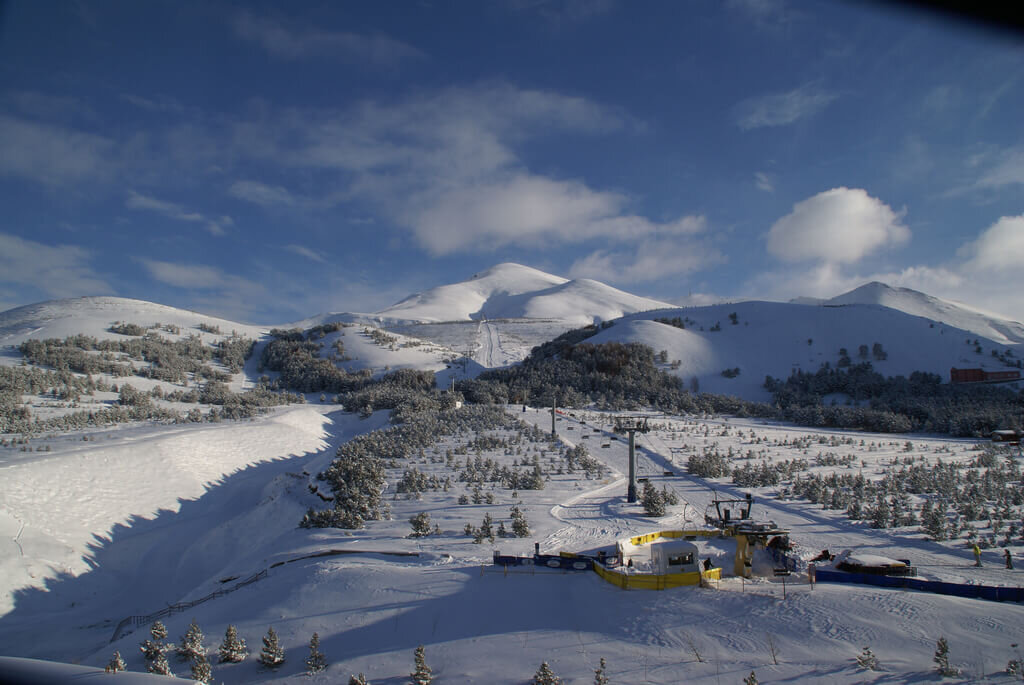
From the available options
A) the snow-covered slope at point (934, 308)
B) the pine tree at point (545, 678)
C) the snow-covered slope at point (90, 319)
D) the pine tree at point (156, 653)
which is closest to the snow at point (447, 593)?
the pine tree at point (156, 653)

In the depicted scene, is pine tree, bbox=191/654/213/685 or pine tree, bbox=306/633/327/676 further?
pine tree, bbox=306/633/327/676

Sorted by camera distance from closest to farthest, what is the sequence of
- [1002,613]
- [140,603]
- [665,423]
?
[1002,613]
[140,603]
[665,423]

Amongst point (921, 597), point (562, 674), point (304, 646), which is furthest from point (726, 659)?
point (304, 646)

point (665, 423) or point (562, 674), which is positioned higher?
point (665, 423)

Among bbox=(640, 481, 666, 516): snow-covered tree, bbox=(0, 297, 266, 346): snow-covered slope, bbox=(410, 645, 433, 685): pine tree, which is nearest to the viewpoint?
bbox=(410, 645, 433, 685): pine tree

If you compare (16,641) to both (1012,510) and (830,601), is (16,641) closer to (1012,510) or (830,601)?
(830,601)

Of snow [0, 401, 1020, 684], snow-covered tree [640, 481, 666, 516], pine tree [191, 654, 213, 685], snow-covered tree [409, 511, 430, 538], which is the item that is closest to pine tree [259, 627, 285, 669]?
snow [0, 401, 1020, 684]

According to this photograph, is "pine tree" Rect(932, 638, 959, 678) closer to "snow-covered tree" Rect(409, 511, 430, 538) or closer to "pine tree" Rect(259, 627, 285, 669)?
"pine tree" Rect(259, 627, 285, 669)
